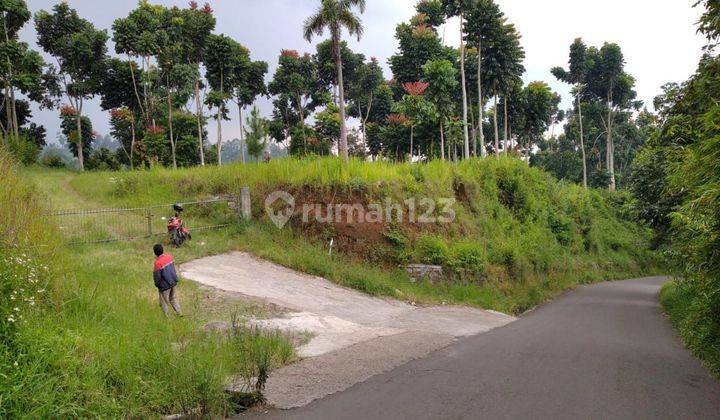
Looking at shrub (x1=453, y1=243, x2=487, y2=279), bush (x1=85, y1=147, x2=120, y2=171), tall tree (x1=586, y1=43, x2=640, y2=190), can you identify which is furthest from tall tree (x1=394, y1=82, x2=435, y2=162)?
tall tree (x1=586, y1=43, x2=640, y2=190)

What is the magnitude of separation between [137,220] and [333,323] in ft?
35.5

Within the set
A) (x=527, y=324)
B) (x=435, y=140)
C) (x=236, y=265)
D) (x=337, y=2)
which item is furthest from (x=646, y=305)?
(x=435, y=140)

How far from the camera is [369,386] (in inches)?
261

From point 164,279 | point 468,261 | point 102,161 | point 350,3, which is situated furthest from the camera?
point 102,161

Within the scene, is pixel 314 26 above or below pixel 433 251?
above

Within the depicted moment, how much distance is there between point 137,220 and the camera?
18.1m

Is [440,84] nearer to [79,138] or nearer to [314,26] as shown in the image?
[314,26]

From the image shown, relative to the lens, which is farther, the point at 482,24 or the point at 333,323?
the point at 482,24

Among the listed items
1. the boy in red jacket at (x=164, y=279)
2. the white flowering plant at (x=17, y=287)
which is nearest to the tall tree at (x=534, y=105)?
the boy in red jacket at (x=164, y=279)

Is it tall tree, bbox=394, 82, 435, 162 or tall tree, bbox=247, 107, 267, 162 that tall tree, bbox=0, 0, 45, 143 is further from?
tall tree, bbox=394, 82, 435, 162

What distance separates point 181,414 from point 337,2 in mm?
20184

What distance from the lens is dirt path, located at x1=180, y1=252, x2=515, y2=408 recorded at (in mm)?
6971

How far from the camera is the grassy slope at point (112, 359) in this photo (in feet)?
15.6

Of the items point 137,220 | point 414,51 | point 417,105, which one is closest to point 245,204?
point 137,220
